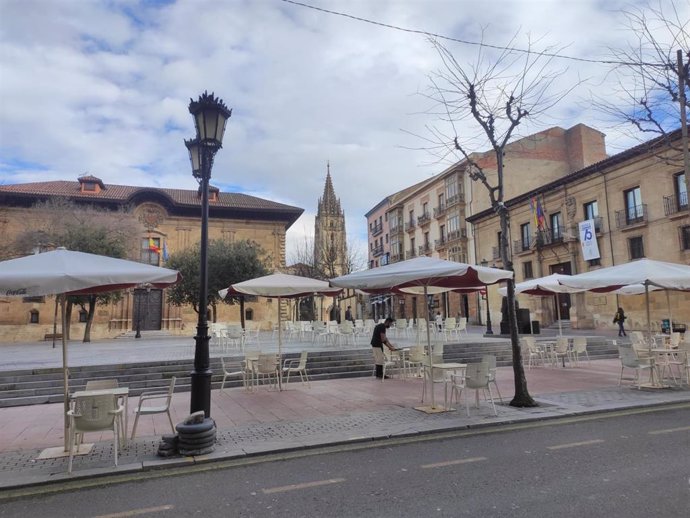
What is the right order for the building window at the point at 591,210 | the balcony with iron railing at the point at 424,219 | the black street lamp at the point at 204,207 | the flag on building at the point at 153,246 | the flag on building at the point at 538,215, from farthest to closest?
1. the balcony with iron railing at the point at 424,219
2. the flag on building at the point at 153,246
3. the flag on building at the point at 538,215
4. the building window at the point at 591,210
5. the black street lamp at the point at 204,207

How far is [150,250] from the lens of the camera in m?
38.8

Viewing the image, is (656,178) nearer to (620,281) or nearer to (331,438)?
(620,281)

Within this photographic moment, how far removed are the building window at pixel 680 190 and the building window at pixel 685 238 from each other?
987 millimetres

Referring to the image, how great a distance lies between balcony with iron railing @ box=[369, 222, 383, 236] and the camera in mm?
63925

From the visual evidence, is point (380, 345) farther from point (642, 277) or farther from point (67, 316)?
point (67, 316)

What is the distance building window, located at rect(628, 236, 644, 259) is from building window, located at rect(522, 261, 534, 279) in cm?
831

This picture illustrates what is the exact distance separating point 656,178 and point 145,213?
3611cm

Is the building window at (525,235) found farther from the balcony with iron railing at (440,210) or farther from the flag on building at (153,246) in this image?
the flag on building at (153,246)

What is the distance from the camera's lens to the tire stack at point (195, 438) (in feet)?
18.6

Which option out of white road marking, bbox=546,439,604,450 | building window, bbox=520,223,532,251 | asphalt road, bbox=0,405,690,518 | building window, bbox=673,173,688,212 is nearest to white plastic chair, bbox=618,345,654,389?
asphalt road, bbox=0,405,690,518

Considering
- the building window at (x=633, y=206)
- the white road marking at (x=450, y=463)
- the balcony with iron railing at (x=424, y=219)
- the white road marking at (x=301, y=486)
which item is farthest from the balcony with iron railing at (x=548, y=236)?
the white road marking at (x=301, y=486)

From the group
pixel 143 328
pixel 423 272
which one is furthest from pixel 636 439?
pixel 143 328

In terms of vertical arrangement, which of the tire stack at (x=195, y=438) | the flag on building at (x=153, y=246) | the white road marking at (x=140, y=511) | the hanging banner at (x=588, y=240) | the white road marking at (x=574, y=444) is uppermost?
the flag on building at (x=153, y=246)

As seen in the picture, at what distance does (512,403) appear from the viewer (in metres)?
8.24
